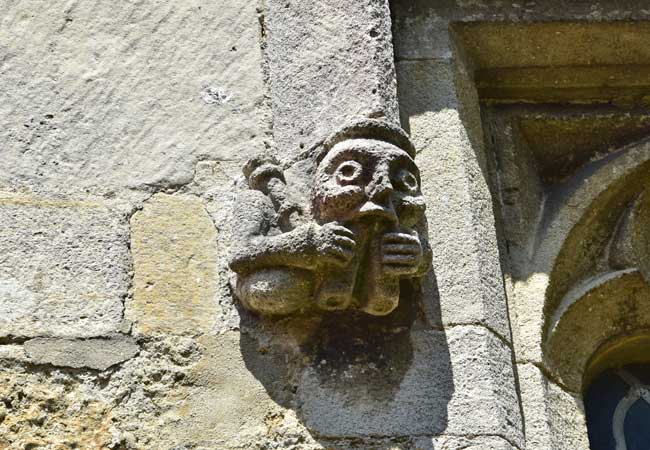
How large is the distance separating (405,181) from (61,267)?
770mm

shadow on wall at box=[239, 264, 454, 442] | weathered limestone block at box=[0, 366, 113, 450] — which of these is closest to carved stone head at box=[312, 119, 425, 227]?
shadow on wall at box=[239, 264, 454, 442]

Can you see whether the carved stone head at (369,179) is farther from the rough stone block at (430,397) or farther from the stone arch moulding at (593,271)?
the stone arch moulding at (593,271)

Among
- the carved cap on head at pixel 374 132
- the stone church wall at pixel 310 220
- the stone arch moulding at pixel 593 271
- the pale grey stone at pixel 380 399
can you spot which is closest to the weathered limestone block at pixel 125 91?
the stone church wall at pixel 310 220

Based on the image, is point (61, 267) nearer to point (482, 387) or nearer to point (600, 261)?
point (482, 387)

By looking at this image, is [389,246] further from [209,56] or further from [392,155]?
[209,56]

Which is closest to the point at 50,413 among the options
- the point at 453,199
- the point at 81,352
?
the point at 81,352

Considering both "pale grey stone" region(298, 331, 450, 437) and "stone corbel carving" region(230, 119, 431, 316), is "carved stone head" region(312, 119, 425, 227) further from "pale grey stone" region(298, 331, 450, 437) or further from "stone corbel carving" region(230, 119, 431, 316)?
"pale grey stone" region(298, 331, 450, 437)

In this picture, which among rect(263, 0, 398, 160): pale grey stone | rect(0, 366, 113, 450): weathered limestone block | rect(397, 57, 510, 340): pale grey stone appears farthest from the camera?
rect(263, 0, 398, 160): pale grey stone

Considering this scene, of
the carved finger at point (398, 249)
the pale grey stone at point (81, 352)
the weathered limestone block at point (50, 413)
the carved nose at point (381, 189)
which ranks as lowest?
the weathered limestone block at point (50, 413)

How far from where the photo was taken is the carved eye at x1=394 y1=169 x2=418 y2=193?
10.1 ft

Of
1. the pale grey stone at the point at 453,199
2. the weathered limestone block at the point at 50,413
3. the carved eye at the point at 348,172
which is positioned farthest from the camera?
the pale grey stone at the point at 453,199

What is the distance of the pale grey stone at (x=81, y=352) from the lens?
9.89ft

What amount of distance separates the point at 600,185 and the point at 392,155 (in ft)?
2.51

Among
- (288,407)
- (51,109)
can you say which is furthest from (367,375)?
(51,109)
